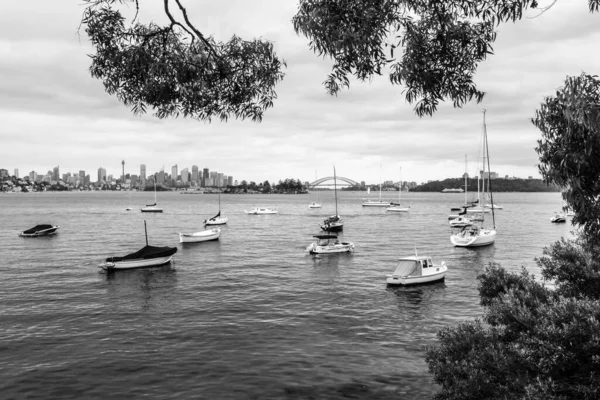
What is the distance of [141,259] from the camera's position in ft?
169

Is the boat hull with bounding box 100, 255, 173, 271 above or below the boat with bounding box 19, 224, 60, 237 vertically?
below

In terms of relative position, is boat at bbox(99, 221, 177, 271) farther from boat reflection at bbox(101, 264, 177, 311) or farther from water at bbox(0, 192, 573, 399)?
water at bbox(0, 192, 573, 399)

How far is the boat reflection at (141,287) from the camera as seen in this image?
36.1 m

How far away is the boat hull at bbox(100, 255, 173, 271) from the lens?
48156 mm

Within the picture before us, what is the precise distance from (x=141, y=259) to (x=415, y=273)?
3164cm

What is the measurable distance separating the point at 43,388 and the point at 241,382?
9.47 m

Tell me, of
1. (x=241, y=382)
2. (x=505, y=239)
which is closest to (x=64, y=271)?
(x=241, y=382)

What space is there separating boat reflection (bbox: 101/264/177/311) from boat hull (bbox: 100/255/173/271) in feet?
1.54

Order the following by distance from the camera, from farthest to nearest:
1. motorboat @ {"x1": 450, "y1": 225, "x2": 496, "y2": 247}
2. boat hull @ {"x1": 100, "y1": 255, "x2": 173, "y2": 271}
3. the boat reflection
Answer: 1. motorboat @ {"x1": 450, "y1": 225, "x2": 496, "y2": 247}
2. boat hull @ {"x1": 100, "y1": 255, "x2": 173, "y2": 271}
3. the boat reflection

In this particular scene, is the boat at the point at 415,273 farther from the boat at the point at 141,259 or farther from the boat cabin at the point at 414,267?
the boat at the point at 141,259

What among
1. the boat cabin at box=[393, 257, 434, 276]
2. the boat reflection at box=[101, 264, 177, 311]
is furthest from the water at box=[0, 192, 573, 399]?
the boat cabin at box=[393, 257, 434, 276]

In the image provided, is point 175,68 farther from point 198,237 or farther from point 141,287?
point 198,237

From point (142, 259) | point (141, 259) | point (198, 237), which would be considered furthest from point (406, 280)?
point (198, 237)

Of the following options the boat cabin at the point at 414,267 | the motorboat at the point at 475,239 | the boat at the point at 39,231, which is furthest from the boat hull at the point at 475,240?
the boat at the point at 39,231
